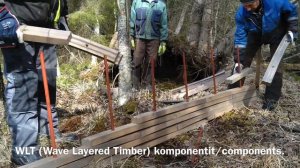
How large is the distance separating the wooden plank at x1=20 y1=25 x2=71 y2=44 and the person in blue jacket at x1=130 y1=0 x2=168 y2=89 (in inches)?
123

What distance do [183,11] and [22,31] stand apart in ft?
19.2

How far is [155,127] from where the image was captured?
3842mm

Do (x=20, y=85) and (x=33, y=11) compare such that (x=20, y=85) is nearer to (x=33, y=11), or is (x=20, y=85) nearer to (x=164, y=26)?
Result: (x=33, y=11)

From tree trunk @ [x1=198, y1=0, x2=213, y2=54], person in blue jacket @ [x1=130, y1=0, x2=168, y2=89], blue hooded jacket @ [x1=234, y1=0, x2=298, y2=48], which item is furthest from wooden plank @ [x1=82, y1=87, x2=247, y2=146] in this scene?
tree trunk @ [x1=198, y1=0, x2=213, y2=54]

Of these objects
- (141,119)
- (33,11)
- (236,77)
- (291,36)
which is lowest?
(141,119)

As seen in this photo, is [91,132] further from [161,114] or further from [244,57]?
[244,57]

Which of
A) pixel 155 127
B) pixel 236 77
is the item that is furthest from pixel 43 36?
pixel 236 77

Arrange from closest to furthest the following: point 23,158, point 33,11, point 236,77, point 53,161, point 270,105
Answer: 1. point 53,161
2. point 23,158
3. point 33,11
4. point 236,77
5. point 270,105

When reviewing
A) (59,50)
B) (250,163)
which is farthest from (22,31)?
(59,50)

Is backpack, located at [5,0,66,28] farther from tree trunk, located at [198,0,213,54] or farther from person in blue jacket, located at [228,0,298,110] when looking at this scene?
tree trunk, located at [198,0,213,54]

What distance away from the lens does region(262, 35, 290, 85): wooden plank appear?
14.0ft

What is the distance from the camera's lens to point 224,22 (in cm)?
802

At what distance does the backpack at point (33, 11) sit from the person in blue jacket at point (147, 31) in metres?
2.69

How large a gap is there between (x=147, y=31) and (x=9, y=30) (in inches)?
135
